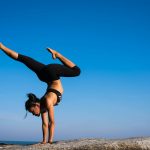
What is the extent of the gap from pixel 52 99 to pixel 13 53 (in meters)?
2.32

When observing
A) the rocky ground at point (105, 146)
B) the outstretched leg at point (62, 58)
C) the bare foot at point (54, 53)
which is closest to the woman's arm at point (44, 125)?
the rocky ground at point (105, 146)

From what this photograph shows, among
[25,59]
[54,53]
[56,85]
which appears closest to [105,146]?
[56,85]

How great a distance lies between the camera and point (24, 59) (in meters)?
12.2

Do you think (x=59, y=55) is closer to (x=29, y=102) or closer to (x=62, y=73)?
(x=62, y=73)

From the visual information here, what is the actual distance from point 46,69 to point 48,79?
0.43 metres

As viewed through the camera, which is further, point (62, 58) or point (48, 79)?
point (62, 58)

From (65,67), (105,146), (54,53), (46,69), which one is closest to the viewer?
(105,146)

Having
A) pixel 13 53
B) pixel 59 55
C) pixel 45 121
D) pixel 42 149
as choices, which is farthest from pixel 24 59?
pixel 42 149

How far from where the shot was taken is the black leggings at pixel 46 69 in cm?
1212

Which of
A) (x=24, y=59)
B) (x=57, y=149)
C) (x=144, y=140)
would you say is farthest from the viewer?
(x=24, y=59)

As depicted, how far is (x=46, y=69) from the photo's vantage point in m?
12.1

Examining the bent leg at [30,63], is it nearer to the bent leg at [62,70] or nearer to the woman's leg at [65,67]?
the bent leg at [62,70]

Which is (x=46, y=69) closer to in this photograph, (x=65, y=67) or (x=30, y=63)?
(x=30, y=63)

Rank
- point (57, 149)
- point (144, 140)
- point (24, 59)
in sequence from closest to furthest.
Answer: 1. point (57, 149)
2. point (144, 140)
3. point (24, 59)
